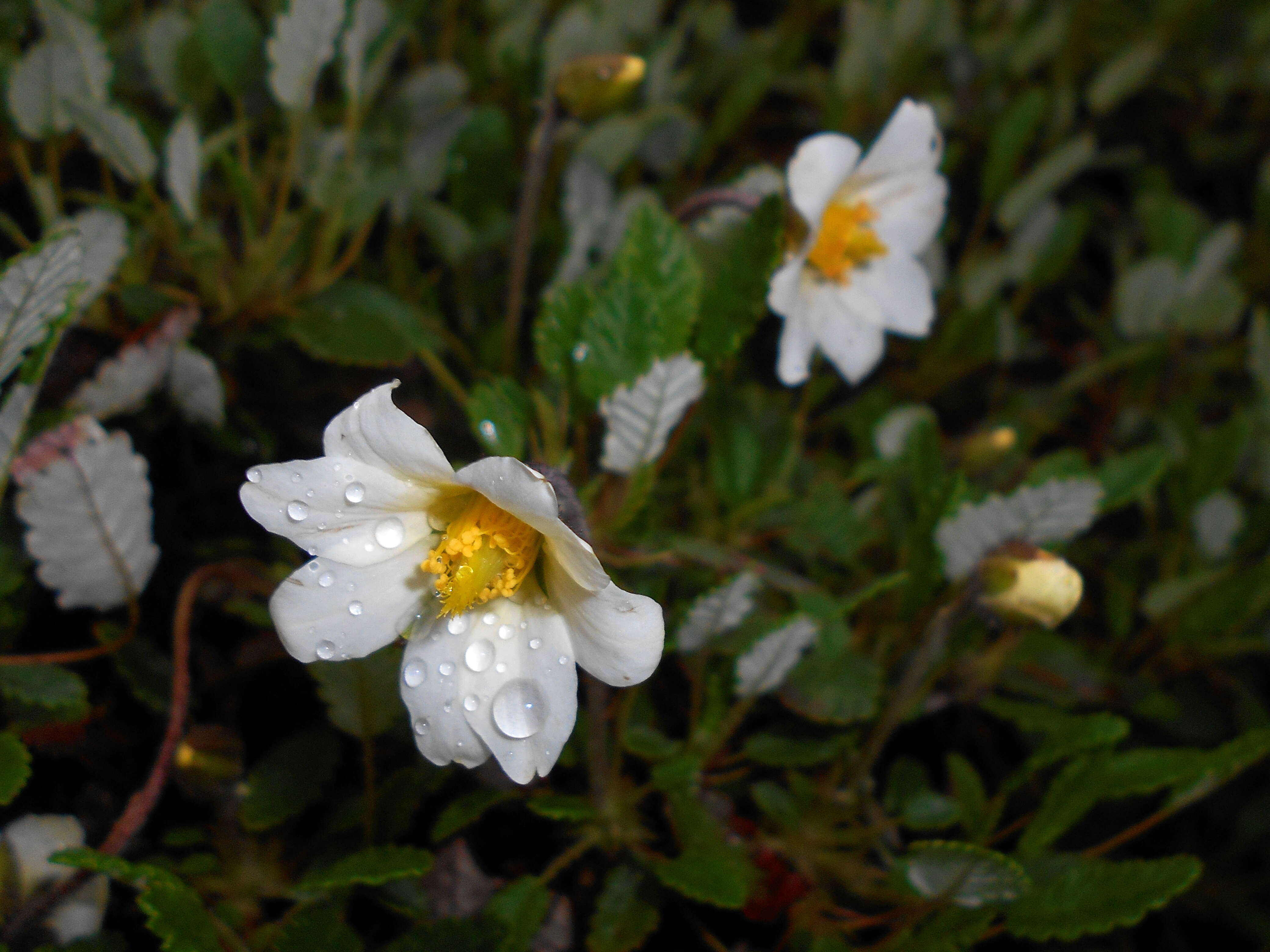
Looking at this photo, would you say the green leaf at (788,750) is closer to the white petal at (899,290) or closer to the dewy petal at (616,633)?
the dewy petal at (616,633)

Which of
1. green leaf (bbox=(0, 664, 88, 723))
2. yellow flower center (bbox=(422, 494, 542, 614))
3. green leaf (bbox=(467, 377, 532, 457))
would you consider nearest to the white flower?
green leaf (bbox=(0, 664, 88, 723))

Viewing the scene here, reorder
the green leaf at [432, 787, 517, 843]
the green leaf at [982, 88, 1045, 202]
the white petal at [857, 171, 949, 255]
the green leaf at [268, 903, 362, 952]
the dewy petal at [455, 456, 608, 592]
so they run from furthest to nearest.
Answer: the green leaf at [982, 88, 1045, 202]
the white petal at [857, 171, 949, 255]
the green leaf at [432, 787, 517, 843]
the green leaf at [268, 903, 362, 952]
the dewy petal at [455, 456, 608, 592]

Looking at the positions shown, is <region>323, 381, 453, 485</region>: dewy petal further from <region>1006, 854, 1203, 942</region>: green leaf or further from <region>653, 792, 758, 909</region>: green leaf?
<region>1006, 854, 1203, 942</region>: green leaf

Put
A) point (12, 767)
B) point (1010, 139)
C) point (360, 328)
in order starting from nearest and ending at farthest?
point (12, 767)
point (360, 328)
point (1010, 139)

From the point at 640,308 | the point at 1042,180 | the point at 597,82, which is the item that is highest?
the point at 597,82

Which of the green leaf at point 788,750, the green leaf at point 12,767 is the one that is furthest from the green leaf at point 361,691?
the green leaf at point 788,750

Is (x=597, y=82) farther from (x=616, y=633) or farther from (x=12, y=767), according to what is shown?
(x=12, y=767)

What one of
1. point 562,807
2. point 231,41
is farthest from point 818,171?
point 231,41
